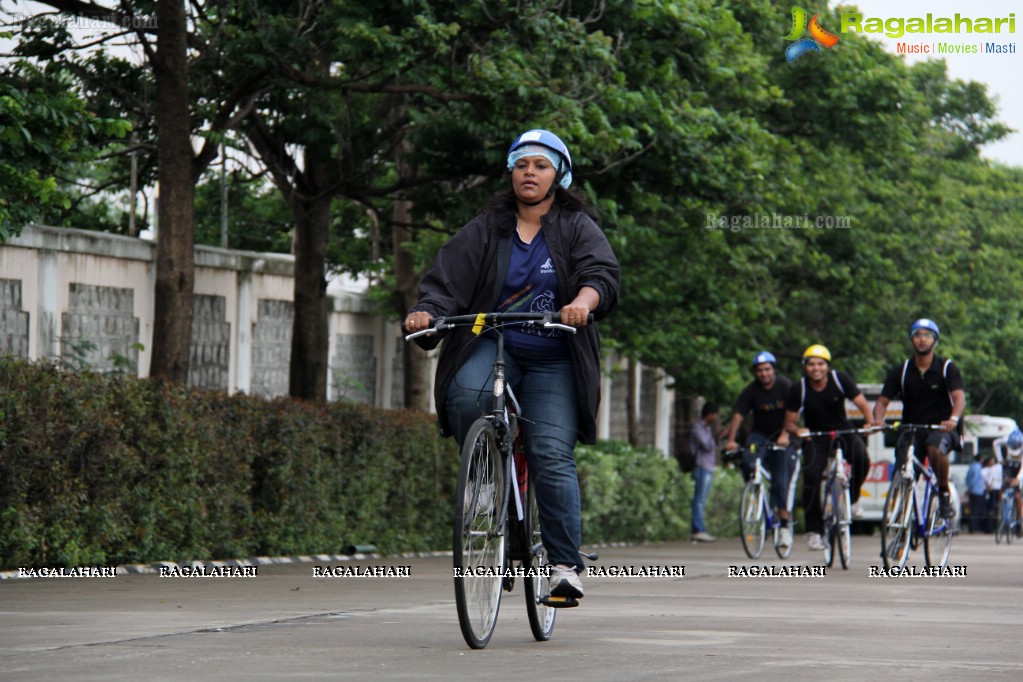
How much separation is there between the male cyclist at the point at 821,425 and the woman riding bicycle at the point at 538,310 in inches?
362

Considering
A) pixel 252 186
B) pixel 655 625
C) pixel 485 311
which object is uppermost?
pixel 252 186

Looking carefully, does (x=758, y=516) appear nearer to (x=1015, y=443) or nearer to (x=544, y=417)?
(x=544, y=417)

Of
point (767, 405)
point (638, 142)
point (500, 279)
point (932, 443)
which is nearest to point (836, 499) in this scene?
point (932, 443)

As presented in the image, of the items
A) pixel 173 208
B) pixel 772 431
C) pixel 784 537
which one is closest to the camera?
pixel 173 208

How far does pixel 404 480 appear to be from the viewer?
16.9m

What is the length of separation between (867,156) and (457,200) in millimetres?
13320

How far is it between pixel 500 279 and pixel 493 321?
316 millimetres

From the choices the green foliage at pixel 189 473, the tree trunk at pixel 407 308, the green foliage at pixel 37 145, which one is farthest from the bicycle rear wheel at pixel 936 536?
the tree trunk at pixel 407 308

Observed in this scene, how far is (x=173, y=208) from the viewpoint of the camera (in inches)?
591

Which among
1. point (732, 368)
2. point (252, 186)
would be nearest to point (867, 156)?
point (732, 368)

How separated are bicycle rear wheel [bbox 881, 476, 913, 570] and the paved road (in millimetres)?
1657

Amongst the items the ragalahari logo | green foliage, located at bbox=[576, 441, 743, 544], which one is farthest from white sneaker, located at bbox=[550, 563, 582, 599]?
the ragalahari logo

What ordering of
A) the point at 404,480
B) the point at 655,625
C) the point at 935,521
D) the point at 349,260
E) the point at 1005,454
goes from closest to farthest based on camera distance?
the point at 655,625 → the point at 935,521 → the point at 404,480 → the point at 349,260 → the point at 1005,454

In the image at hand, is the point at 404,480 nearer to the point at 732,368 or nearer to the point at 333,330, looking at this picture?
the point at 333,330
